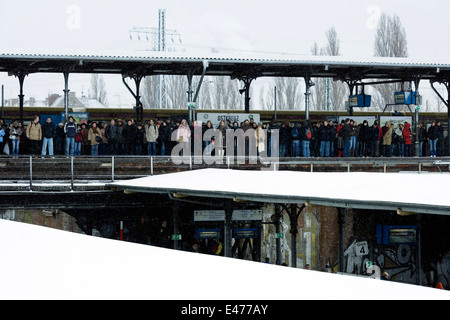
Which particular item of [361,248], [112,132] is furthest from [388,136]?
[112,132]

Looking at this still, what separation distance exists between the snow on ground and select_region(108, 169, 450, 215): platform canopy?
7.67m

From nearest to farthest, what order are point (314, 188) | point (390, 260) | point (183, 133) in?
point (314, 188), point (390, 260), point (183, 133)

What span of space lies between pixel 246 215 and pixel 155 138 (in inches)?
274

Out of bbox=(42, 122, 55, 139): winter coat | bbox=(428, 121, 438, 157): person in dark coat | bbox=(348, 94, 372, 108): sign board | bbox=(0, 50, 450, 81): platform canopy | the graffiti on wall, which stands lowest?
the graffiti on wall

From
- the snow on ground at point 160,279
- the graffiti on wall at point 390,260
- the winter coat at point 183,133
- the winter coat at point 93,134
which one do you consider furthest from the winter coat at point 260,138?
the snow on ground at point 160,279

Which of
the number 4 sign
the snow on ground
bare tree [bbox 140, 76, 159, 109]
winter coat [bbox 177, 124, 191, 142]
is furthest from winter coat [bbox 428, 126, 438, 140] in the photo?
bare tree [bbox 140, 76, 159, 109]

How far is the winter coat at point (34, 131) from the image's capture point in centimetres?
2684

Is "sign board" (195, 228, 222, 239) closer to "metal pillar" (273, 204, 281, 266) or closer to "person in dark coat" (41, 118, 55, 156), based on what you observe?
"metal pillar" (273, 204, 281, 266)

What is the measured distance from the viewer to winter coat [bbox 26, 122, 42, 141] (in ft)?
88.1

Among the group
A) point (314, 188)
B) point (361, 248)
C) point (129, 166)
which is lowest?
point (361, 248)

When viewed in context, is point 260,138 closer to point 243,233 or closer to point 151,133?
point 151,133

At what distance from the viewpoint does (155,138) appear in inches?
1091

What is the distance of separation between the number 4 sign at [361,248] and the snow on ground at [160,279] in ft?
49.1

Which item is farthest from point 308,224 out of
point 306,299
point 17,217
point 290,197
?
point 306,299
